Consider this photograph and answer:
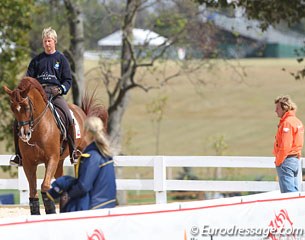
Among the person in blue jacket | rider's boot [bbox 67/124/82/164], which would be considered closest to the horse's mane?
rider's boot [bbox 67/124/82/164]

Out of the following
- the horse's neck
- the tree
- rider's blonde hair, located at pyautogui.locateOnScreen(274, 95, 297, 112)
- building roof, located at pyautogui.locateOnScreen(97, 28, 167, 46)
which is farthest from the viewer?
building roof, located at pyautogui.locateOnScreen(97, 28, 167, 46)

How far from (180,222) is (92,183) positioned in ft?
4.05

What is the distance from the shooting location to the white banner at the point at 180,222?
8469 millimetres

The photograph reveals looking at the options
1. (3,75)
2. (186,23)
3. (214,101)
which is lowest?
(3,75)

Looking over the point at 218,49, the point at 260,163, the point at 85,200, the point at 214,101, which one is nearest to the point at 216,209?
the point at 85,200

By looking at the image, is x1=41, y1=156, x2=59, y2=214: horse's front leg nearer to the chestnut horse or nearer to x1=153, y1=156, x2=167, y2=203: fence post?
the chestnut horse

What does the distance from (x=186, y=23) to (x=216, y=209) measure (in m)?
21.8

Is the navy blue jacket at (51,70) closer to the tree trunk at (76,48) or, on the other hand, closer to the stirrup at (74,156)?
the stirrup at (74,156)

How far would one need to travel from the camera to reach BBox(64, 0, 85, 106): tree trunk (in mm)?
30597

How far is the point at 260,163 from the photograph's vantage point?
1711cm

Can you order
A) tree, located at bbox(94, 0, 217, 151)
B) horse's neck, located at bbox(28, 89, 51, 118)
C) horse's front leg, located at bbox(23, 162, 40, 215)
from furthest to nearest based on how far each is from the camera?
1. tree, located at bbox(94, 0, 217, 151)
2. horse's front leg, located at bbox(23, 162, 40, 215)
3. horse's neck, located at bbox(28, 89, 51, 118)

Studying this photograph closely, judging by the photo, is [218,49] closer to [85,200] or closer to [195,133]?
[85,200]

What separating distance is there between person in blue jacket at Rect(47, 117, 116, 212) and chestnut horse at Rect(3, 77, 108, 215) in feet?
13.0

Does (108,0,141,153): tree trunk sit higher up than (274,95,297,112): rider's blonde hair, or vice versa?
(108,0,141,153): tree trunk
